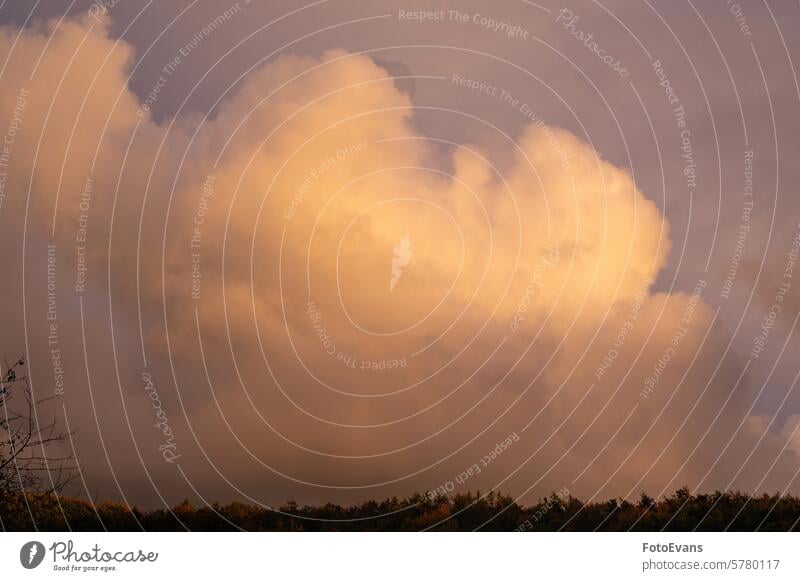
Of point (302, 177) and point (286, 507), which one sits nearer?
point (286, 507)

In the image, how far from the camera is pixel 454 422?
26594mm

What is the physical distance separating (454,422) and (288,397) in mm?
4498
